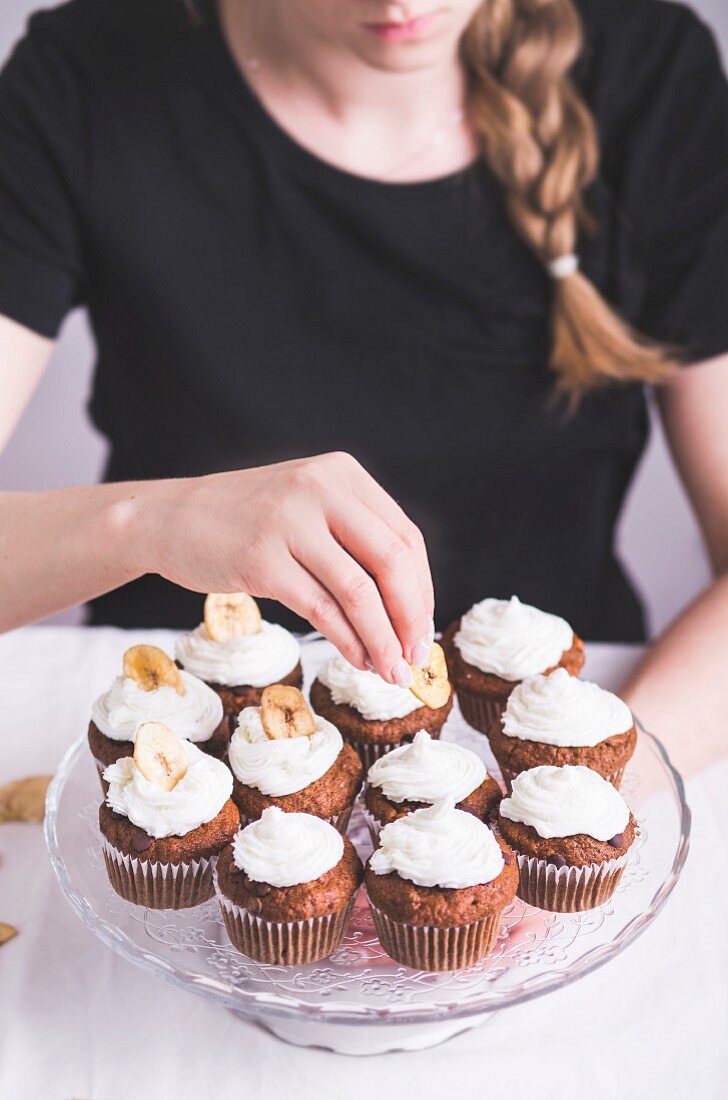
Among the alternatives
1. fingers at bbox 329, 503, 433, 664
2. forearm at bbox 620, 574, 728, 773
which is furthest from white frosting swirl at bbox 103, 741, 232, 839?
forearm at bbox 620, 574, 728, 773

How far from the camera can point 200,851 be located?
120 cm

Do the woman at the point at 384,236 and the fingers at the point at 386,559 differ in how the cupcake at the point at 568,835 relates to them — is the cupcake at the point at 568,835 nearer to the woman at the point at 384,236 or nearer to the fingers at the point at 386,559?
the fingers at the point at 386,559

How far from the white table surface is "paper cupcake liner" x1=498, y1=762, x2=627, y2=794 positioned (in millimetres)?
134

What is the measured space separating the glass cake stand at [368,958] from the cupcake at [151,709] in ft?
0.26

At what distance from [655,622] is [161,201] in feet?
6.62

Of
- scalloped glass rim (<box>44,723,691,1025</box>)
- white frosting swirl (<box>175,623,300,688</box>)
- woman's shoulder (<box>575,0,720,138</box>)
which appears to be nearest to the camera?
scalloped glass rim (<box>44,723,691,1025</box>)

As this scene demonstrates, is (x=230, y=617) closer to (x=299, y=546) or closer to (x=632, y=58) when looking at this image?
(x=299, y=546)

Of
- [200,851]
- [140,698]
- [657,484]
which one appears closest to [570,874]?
A: [200,851]

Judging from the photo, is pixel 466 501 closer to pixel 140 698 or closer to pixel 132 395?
pixel 132 395

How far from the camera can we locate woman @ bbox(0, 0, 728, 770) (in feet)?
5.74

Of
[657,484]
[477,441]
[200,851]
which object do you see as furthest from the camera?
[657,484]

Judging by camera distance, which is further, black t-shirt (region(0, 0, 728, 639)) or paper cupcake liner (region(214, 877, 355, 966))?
black t-shirt (region(0, 0, 728, 639))

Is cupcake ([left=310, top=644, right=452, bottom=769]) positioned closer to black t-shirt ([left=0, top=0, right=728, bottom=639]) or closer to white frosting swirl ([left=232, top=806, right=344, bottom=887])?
white frosting swirl ([left=232, top=806, right=344, bottom=887])

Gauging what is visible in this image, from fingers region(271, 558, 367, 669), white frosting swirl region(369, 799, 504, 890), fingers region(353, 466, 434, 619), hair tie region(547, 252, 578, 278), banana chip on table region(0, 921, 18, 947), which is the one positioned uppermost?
fingers region(353, 466, 434, 619)
